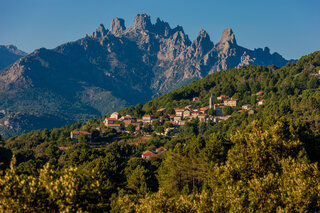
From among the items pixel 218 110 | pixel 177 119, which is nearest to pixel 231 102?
pixel 218 110

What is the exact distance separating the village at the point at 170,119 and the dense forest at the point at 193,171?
4.51 meters

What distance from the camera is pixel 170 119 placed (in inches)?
5517

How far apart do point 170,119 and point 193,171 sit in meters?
90.3

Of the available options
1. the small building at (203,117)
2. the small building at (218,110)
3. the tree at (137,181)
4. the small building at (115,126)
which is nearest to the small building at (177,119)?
the small building at (203,117)

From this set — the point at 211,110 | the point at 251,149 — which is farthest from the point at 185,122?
the point at 251,149

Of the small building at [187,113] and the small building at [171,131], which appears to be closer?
the small building at [171,131]

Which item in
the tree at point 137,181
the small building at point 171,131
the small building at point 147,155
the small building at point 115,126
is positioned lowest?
the tree at point 137,181

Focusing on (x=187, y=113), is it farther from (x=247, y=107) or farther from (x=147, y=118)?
(x=247, y=107)

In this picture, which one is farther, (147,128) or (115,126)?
(115,126)

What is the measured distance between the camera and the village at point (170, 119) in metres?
126

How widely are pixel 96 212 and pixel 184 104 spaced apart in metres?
136

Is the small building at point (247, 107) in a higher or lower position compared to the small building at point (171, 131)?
higher

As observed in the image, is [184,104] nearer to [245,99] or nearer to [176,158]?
[245,99]

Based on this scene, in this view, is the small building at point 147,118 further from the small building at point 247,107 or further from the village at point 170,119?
the small building at point 247,107
